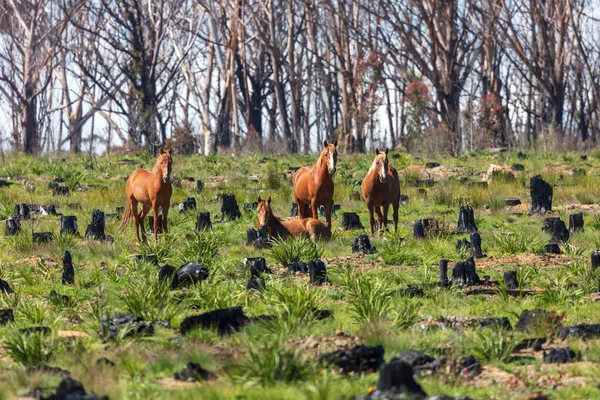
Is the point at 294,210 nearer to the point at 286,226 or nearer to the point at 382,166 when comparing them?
the point at 382,166

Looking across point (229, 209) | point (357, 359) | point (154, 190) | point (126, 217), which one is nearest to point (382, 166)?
point (154, 190)

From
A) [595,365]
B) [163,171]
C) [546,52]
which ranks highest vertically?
[546,52]

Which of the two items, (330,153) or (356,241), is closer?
(356,241)

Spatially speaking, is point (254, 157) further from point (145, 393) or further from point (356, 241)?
point (145, 393)

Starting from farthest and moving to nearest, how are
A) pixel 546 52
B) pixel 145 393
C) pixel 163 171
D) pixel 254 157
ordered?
pixel 546 52 < pixel 254 157 < pixel 163 171 < pixel 145 393

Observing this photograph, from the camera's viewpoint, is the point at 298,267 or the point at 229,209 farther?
the point at 229,209

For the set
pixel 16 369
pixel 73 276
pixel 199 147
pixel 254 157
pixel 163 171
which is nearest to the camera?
pixel 16 369

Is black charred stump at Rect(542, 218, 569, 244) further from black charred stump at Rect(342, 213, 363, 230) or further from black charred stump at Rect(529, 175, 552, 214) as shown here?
black charred stump at Rect(342, 213, 363, 230)

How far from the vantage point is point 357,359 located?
695 cm

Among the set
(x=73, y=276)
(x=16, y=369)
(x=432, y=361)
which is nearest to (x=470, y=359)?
(x=432, y=361)

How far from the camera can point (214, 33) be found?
42531 mm

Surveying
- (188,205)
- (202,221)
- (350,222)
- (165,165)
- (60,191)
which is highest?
Result: (165,165)

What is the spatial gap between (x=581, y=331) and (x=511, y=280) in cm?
259

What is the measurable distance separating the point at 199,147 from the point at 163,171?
31468mm
